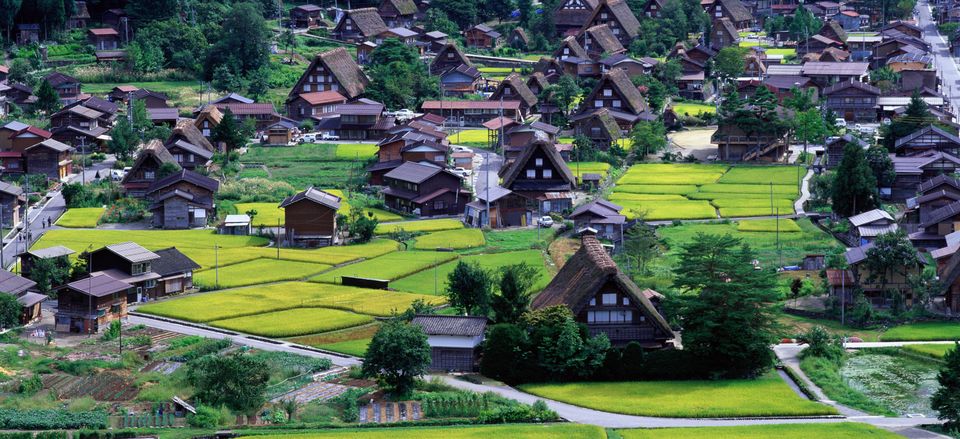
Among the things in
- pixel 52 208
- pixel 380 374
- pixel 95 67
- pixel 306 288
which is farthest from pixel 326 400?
pixel 95 67

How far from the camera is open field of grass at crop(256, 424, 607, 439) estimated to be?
3041 centimetres

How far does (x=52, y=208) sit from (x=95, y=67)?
24.0 m

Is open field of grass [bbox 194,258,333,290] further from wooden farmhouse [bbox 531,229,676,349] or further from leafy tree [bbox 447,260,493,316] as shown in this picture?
wooden farmhouse [bbox 531,229,676,349]

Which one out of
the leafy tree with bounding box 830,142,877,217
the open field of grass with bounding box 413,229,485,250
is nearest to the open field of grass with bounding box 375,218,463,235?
the open field of grass with bounding box 413,229,485,250

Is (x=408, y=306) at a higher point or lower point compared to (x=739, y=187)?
lower

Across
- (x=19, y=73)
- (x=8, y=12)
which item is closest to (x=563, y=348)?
(x=19, y=73)

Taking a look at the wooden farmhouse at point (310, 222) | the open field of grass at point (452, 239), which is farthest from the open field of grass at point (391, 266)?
the wooden farmhouse at point (310, 222)

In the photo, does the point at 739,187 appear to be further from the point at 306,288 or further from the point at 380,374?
the point at 380,374

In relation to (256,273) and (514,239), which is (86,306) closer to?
(256,273)

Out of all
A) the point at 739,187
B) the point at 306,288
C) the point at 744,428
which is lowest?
the point at 744,428

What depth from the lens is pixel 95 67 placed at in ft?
258

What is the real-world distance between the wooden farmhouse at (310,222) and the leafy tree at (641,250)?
9.38m

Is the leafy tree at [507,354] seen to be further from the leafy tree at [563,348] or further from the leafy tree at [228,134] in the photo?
the leafy tree at [228,134]

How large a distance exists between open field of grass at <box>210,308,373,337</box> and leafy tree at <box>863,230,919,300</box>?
12.7 m
